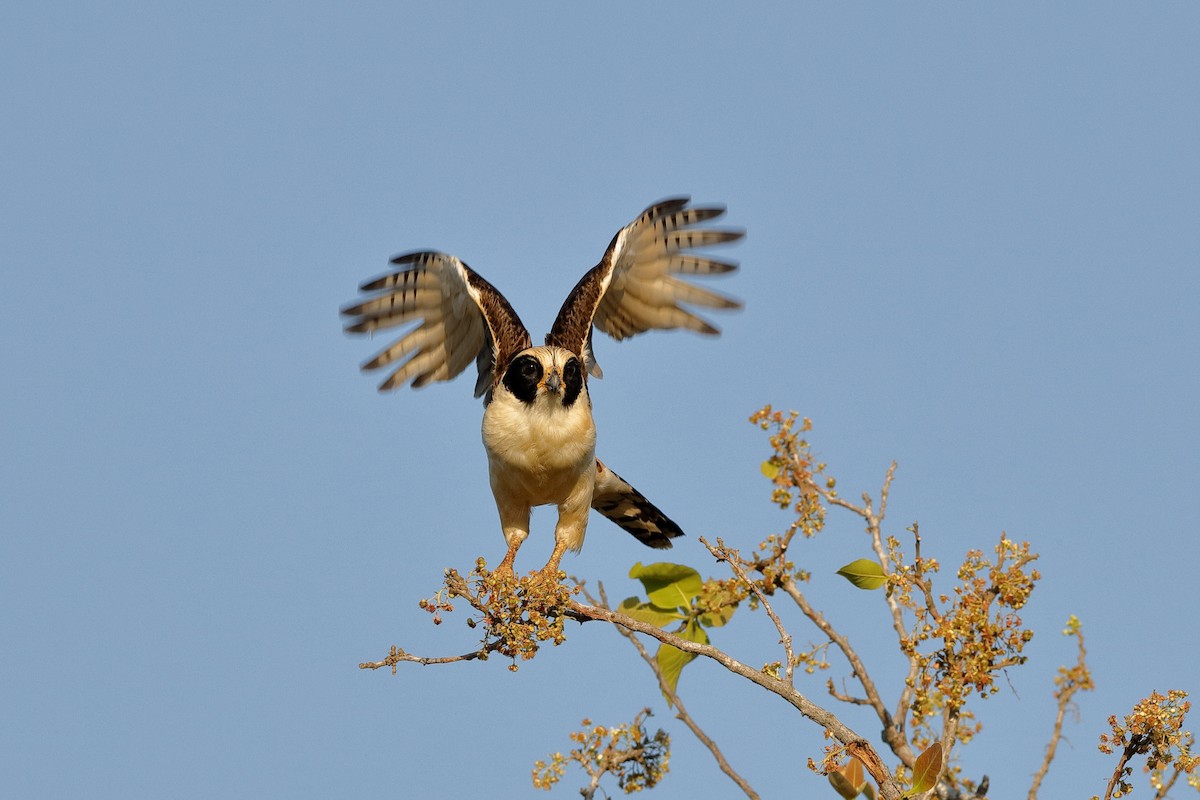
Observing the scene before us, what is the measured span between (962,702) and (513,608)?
1.87m

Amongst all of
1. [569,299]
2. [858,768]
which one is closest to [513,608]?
[858,768]

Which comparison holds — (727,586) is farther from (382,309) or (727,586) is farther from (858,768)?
(382,309)

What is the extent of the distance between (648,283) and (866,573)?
422cm

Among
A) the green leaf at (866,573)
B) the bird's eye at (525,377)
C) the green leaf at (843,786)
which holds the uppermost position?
the bird's eye at (525,377)

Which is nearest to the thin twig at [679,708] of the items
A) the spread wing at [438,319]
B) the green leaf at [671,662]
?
the green leaf at [671,662]

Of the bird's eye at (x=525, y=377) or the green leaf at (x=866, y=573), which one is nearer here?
the green leaf at (x=866, y=573)

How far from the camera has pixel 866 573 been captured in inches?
217

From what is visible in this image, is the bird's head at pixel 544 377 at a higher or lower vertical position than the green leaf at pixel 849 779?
higher

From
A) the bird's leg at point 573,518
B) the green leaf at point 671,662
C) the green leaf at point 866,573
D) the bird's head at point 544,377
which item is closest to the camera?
the green leaf at point 866,573

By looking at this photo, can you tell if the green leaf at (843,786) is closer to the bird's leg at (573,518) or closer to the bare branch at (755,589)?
the bare branch at (755,589)

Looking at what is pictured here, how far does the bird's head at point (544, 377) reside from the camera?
771 cm

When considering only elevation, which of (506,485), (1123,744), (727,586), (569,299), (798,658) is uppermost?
(569,299)

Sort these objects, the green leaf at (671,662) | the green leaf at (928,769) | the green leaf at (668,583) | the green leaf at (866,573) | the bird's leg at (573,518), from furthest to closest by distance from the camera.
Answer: the bird's leg at (573,518)
the green leaf at (668,583)
the green leaf at (671,662)
the green leaf at (866,573)
the green leaf at (928,769)

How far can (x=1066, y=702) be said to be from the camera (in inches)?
224
